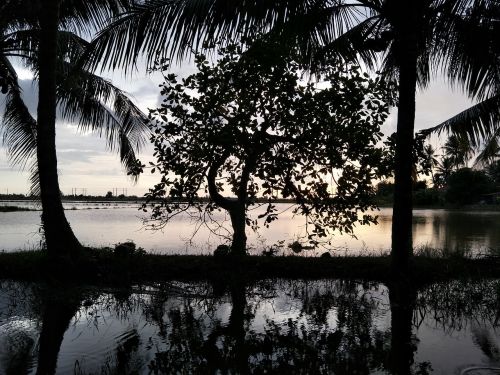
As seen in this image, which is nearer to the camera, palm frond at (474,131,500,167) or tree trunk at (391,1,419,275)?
tree trunk at (391,1,419,275)

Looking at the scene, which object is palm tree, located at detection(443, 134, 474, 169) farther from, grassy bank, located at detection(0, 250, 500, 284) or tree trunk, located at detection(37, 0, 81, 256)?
tree trunk, located at detection(37, 0, 81, 256)

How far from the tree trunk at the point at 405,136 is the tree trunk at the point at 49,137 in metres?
5.57

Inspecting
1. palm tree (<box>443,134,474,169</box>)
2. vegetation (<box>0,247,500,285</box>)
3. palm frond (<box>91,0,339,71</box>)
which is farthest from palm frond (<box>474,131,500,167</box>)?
palm frond (<box>91,0,339,71</box>)

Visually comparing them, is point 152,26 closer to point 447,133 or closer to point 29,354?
point 29,354

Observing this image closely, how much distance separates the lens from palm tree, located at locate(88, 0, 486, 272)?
22.0 ft

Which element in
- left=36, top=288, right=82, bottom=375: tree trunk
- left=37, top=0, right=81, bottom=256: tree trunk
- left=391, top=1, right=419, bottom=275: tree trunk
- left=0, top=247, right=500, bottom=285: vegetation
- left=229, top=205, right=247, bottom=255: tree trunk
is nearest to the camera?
left=36, top=288, right=82, bottom=375: tree trunk

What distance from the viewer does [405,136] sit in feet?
24.1

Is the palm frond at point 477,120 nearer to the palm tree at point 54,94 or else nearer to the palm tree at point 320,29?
the palm tree at point 320,29

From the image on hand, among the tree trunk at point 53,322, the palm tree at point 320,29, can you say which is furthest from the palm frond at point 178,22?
the tree trunk at point 53,322

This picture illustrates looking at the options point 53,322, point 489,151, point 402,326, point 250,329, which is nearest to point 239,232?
point 250,329

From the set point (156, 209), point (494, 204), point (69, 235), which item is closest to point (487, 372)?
point (156, 209)

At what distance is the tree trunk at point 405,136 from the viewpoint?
709 centimetres

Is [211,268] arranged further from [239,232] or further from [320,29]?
[320,29]

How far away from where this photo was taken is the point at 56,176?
869 cm
